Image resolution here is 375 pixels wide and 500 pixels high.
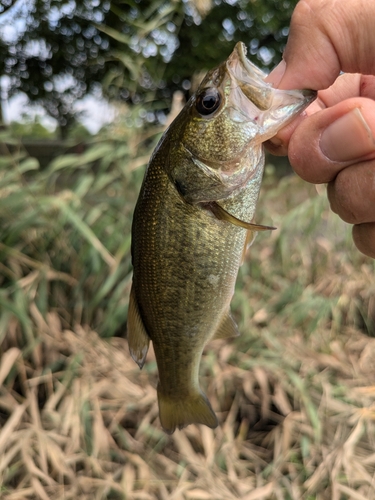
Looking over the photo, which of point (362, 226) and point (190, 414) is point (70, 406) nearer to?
point (190, 414)

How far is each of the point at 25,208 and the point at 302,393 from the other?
67.2 inches

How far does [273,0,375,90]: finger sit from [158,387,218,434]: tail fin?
838mm

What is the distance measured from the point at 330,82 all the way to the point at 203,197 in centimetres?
44

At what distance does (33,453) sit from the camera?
5.98 feet

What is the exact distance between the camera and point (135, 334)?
3.39 feet

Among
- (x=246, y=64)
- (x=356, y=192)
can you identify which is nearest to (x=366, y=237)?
(x=356, y=192)

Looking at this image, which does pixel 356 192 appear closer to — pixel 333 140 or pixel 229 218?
pixel 333 140

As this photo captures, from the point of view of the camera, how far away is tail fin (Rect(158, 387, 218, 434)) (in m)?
1.14

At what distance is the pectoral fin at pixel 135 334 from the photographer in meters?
1.02

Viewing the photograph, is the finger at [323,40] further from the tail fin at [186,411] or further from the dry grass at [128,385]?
the dry grass at [128,385]

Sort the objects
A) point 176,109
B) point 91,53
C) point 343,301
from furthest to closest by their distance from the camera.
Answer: point 91,53, point 343,301, point 176,109

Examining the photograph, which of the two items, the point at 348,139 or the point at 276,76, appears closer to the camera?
the point at 348,139

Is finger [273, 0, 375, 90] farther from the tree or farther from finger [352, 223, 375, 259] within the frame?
the tree

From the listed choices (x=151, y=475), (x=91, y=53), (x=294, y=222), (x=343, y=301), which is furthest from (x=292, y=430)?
(x=91, y=53)
